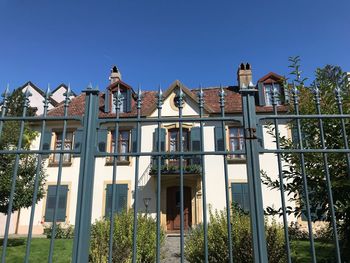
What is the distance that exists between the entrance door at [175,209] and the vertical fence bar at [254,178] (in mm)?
14392

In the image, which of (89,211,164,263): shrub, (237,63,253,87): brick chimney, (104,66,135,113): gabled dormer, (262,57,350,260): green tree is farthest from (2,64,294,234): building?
(262,57,350,260): green tree

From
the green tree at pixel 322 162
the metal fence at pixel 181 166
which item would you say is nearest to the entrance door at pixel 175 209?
the green tree at pixel 322 162

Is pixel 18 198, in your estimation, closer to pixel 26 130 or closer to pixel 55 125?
pixel 26 130

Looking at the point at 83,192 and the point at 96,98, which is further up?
the point at 96,98

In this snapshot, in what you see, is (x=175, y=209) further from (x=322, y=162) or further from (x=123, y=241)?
(x=322, y=162)

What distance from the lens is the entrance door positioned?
16875 mm

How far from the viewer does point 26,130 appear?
50.4 feet

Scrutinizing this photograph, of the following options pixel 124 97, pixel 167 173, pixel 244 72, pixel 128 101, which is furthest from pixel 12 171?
pixel 244 72

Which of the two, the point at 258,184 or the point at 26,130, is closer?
the point at 258,184

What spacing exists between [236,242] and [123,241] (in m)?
2.26

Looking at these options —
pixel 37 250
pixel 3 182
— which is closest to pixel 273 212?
pixel 37 250

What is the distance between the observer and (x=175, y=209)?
1745 centimetres

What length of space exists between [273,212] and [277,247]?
2.11 metres

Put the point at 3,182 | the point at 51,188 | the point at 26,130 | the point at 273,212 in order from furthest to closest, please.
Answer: the point at 51,188
the point at 26,130
the point at 3,182
the point at 273,212
